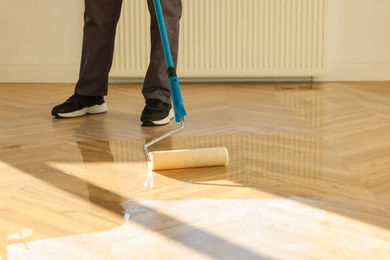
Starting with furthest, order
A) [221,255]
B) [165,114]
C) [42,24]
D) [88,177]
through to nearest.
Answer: [42,24], [165,114], [88,177], [221,255]

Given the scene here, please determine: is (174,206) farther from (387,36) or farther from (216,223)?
(387,36)

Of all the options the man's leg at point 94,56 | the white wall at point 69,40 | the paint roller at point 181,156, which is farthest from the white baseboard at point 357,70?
the paint roller at point 181,156

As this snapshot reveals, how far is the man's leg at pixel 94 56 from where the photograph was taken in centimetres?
276

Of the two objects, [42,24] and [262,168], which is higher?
[42,24]

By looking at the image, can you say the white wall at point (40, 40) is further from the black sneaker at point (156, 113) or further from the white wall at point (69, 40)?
the black sneaker at point (156, 113)

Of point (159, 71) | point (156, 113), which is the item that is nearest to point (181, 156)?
point (156, 113)

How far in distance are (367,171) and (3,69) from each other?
2555 mm

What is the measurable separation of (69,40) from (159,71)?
130 cm

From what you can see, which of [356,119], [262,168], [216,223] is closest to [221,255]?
[216,223]

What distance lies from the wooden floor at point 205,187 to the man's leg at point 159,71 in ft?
0.29

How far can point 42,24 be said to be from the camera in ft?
12.6

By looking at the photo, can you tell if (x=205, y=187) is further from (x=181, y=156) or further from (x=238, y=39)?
(x=238, y=39)

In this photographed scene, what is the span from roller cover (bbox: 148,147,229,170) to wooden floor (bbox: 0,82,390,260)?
2 centimetres

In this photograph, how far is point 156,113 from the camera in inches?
104
